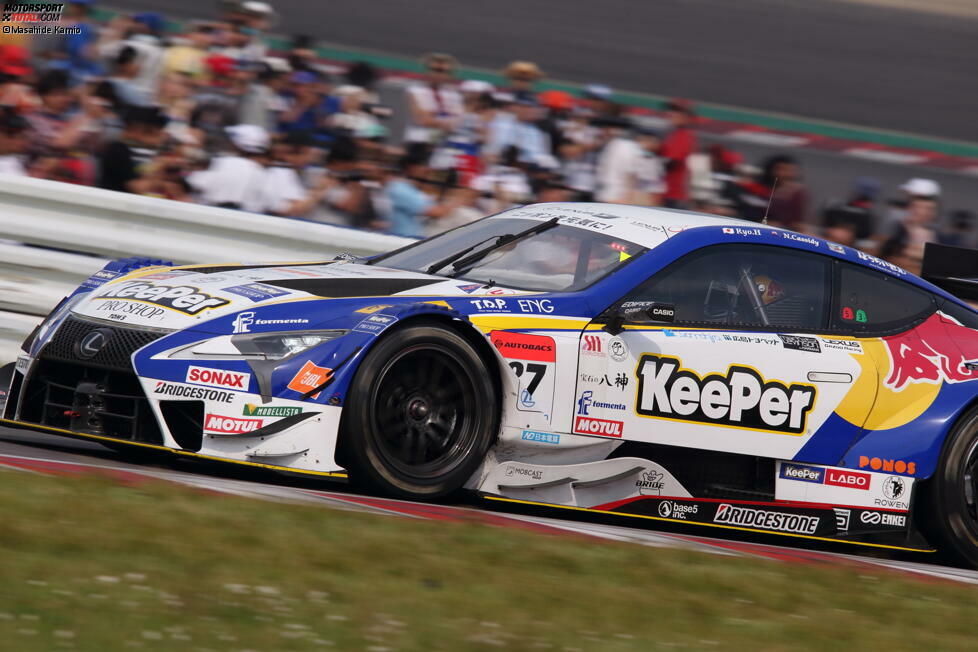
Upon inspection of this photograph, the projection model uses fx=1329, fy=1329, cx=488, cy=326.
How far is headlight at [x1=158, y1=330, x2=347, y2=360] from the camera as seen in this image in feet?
17.2

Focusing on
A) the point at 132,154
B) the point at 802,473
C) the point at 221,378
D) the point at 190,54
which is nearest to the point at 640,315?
the point at 802,473

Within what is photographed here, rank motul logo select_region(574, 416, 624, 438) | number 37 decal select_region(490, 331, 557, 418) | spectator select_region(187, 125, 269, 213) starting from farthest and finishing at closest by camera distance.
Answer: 1. spectator select_region(187, 125, 269, 213)
2. motul logo select_region(574, 416, 624, 438)
3. number 37 decal select_region(490, 331, 557, 418)

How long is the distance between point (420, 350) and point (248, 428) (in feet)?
2.48

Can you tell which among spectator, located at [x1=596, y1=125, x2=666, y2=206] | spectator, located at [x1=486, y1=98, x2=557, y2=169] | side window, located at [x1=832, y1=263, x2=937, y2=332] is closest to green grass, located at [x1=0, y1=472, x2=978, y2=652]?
side window, located at [x1=832, y1=263, x2=937, y2=332]

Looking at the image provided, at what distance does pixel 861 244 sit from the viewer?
9641 mm

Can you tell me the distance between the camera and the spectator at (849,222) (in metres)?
9.60

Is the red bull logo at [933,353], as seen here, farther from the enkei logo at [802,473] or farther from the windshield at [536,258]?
the windshield at [536,258]

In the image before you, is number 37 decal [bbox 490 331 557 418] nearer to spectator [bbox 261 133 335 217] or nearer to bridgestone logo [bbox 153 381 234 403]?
bridgestone logo [bbox 153 381 234 403]

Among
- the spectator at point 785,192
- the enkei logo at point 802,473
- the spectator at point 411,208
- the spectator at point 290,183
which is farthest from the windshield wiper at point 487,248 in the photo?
the spectator at point 785,192

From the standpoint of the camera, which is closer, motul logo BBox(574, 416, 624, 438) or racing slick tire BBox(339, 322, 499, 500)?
racing slick tire BBox(339, 322, 499, 500)

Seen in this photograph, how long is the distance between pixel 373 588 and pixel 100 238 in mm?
4456

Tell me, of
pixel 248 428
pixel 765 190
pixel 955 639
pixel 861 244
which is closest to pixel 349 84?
pixel 765 190

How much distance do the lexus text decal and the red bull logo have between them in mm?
3231

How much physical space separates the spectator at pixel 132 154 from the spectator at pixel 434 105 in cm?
224
